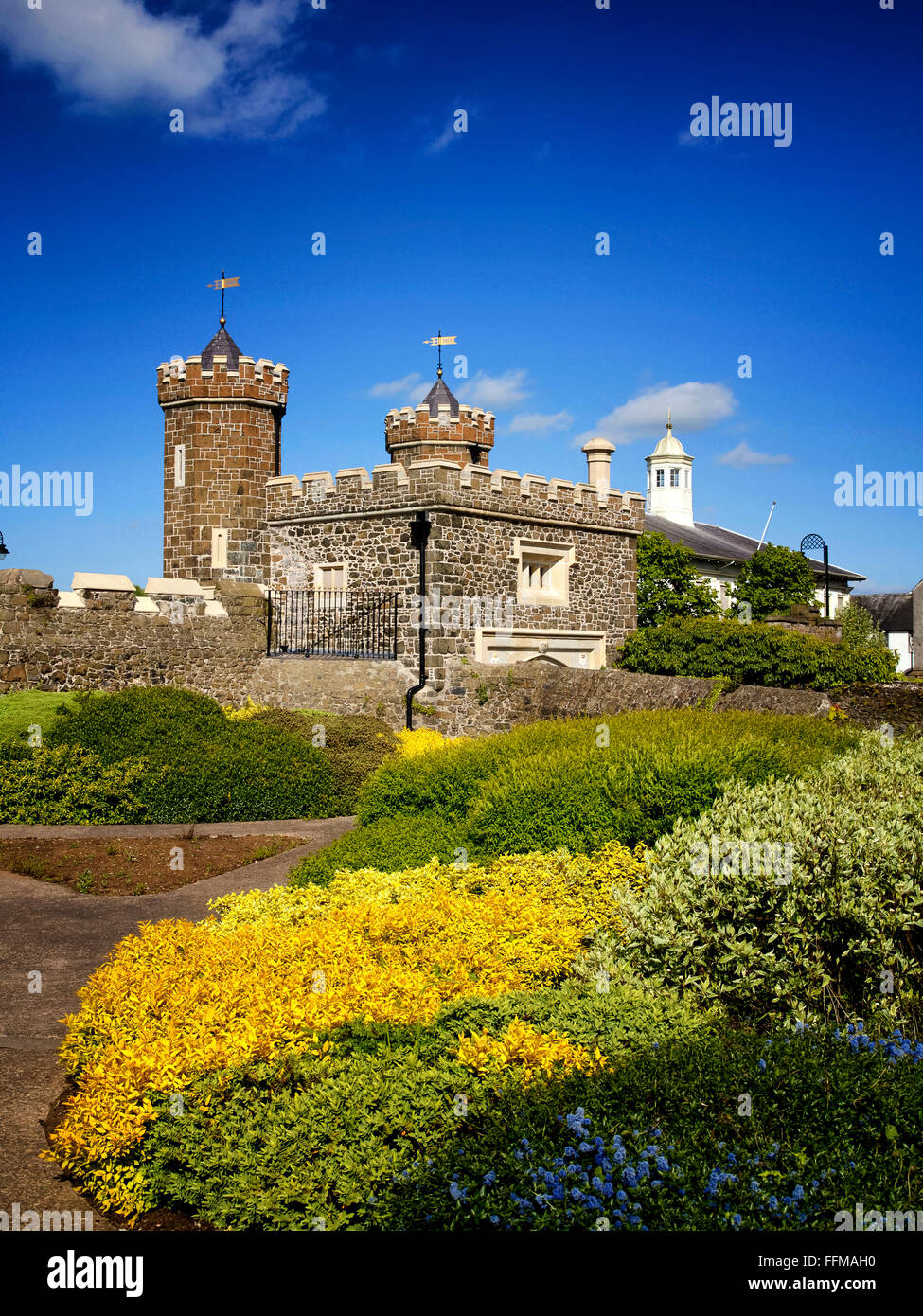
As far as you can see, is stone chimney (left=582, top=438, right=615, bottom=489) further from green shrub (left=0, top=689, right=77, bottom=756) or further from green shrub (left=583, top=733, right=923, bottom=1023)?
green shrub (left=583, top=733, right=923, bottom=1023)

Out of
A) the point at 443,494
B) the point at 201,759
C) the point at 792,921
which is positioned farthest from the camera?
the point at 443,494

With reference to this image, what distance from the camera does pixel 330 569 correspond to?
67.8ft

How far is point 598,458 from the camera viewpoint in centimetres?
2330

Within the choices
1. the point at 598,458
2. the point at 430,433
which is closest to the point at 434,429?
the point at 430,433

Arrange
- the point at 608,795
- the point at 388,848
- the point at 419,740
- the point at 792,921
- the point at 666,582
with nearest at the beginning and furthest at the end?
the point at 792,921 → the point at 608,795 → the point at 388,848 → the point at 419,740 → the point at 666,582

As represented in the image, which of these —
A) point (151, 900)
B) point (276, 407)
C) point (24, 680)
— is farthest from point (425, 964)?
point (276, 407)

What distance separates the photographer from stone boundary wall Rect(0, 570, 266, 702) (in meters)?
Answer: 17.1

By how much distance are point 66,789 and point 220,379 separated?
37.4 feet

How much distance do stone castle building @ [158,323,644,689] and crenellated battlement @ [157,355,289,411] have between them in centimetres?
3

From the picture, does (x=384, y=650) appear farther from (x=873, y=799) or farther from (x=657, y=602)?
(x=657, y=602)

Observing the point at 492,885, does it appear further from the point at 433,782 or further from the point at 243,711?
the point at 243,711

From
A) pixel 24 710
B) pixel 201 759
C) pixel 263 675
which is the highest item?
pixel 263 675

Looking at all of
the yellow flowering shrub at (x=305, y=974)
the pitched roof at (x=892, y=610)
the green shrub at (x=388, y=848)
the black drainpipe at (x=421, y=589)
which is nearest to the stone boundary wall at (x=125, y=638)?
the black drainpipe at (x=421, y=589)

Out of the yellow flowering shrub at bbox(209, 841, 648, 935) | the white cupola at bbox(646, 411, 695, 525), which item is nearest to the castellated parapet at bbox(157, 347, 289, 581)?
the yellow flowering shrub at bbox(209, 841, 648, 935)
